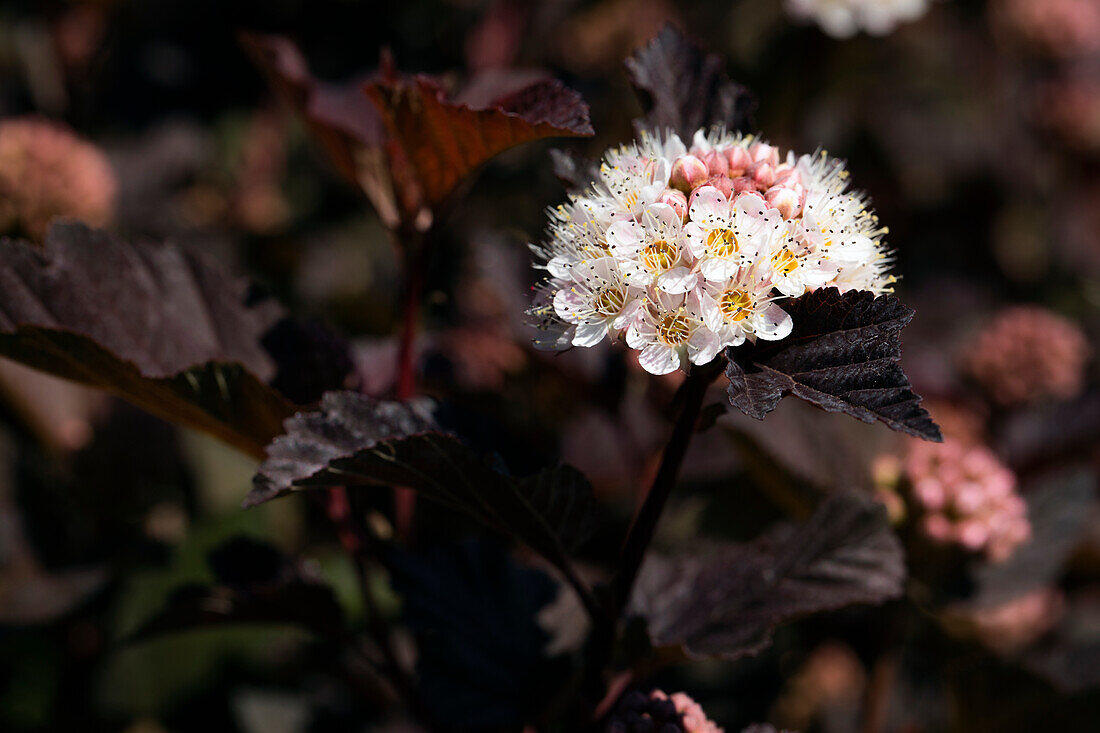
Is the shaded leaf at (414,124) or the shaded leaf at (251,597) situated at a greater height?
the shaded leaf at (414,124)

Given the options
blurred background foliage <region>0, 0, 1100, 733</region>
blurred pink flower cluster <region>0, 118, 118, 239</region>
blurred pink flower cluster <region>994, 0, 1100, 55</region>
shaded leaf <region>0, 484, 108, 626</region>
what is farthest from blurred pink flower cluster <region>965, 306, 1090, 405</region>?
blurred pink flower cluster <region>0, 118, 118, 239</region>


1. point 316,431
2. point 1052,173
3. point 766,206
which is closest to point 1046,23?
point 1052,173

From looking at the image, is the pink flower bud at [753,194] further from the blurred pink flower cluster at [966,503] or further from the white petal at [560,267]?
the blurred pink flower cluster at [966,503]

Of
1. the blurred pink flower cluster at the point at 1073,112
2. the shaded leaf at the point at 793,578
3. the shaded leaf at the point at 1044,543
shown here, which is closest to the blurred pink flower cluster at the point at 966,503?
the shaded leaf at the point at 1044,543

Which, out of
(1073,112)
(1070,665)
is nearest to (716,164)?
(1070,665)

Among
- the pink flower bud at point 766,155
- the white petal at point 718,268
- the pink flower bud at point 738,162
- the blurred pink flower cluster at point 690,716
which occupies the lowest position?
the blurred pink flower cluster at point 690,716

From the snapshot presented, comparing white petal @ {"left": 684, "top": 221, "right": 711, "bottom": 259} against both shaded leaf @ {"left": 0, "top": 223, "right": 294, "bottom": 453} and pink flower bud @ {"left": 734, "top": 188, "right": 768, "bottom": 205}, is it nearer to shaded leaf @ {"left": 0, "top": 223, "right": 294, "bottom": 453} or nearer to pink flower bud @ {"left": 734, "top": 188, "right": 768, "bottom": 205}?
pink flower bud @ {"left": 734, "top": 188, "right": 768, "bottom": 205}

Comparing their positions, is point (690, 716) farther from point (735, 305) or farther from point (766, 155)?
point (766, 155)
